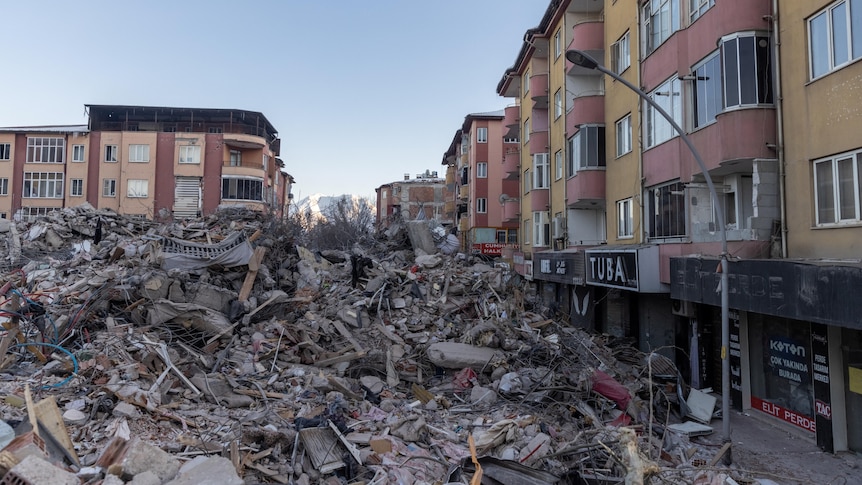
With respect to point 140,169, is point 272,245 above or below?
below

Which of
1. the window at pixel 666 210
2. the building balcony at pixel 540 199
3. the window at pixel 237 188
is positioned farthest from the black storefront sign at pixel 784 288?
the window at pixel 237 188

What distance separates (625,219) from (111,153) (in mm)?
41634

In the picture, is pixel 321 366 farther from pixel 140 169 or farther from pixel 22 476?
pixel 140 169

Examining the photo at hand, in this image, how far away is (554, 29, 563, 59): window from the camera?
71.4ft

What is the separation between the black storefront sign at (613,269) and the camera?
13862mm

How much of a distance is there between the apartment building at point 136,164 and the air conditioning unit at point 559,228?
85.6 feet

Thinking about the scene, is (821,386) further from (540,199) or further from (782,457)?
(540,199)

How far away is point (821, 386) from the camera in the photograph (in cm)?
1026

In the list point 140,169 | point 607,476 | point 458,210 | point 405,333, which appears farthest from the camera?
point 458,210

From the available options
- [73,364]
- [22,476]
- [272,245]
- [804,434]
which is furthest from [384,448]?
[272,245]

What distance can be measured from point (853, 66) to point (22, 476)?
12460 mm

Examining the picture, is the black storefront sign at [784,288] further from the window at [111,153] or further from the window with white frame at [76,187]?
the window with white frame at [76,187]

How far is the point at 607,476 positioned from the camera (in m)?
7.32

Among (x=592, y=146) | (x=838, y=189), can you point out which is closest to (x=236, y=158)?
(x=592, y=146)
